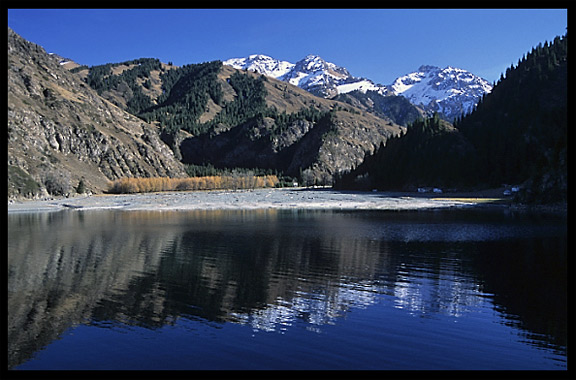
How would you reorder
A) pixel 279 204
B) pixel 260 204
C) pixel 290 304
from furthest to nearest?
pixel 260 204
pixel 279 204
pixel 290 304

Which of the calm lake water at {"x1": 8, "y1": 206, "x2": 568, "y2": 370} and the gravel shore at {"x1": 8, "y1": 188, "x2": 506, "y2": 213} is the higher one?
the gravel shore at {"x1": 8, "y1": 188, "x2": 506, "y2": 213}

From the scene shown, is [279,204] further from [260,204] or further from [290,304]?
[290,304]

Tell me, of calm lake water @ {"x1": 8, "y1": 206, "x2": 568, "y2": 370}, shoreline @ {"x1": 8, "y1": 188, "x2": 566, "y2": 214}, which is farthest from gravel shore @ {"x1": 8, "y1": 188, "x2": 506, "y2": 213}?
calm lake water @ {"x1": 8, "y1": 206, "x2": 568, "y2": 370}

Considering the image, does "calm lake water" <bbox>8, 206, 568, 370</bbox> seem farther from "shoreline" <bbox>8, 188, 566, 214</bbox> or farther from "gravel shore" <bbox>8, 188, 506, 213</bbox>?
"gravel shore" <bbox>8, 188, 506, 213</bbox>

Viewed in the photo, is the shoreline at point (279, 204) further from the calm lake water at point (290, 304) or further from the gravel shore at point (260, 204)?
the calm lake water at point (290, 304)

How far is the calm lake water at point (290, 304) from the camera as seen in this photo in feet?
57.2

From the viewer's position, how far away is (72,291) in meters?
27.6

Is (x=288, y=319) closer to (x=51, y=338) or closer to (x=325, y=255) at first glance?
(x=51, y=338)

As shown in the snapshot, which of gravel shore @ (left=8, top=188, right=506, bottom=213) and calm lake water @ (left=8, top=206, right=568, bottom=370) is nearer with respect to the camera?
calm lake water @ (left=8, top=206, right=568, bottom=370)

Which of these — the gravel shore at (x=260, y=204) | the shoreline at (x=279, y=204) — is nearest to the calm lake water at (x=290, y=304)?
the shoreline at (x=279, y=204)

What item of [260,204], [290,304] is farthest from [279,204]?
[290,304]

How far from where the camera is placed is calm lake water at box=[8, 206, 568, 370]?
1744 centimetres

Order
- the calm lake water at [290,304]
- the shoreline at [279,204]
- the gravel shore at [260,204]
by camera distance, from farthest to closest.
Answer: the gravel shore at [260,204], the shoreline at [279,204], the calm lake water at [290,304]

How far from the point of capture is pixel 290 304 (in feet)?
80.1
